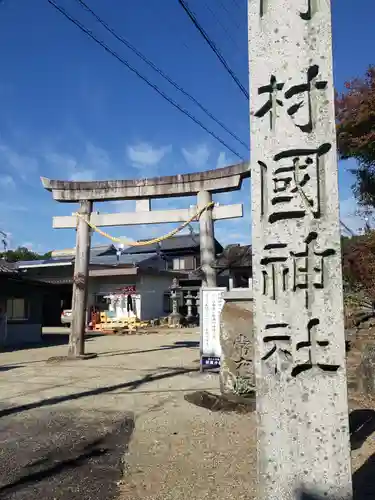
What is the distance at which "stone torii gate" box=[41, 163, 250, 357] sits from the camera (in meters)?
10.7

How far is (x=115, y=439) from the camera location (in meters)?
5.30

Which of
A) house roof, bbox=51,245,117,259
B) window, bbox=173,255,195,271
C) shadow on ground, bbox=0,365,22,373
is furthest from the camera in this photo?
window, bbox=173,255,195,271

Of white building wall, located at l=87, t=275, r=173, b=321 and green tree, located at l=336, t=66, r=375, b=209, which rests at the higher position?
green tree, located at l=336, t=66, r=375, b=209

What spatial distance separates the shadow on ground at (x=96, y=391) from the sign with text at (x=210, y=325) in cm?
87

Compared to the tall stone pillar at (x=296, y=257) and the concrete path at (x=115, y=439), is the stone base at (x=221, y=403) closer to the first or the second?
the concrete path at (x=115, y=439)

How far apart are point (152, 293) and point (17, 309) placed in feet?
38.7

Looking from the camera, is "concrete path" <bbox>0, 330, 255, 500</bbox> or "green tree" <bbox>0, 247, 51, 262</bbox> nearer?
"concrete path" <bbox>0, 330, 255, 500</bbox>

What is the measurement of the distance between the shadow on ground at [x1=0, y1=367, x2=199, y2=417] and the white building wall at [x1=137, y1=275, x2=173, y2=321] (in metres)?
18.0

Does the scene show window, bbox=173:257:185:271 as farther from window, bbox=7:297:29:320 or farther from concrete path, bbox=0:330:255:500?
concrete path, bbox=0:330:255:500

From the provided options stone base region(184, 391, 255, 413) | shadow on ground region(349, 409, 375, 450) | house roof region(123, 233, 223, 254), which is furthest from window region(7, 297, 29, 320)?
house roof region(123, 233, 223, 254)

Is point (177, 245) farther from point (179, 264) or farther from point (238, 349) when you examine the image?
point (238, 349)

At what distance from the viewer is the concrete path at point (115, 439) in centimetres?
394

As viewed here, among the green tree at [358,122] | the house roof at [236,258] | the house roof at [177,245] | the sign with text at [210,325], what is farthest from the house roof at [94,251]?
the green tree at [358,122]

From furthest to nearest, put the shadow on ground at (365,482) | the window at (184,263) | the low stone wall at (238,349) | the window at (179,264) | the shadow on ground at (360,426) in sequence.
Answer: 1. the window at (179,264)
2. the window at (184,263)
3. the low stone wall at (238,349)
4. the shadow on ground at (360,426)
5. the shadow on ground at (365,482)
